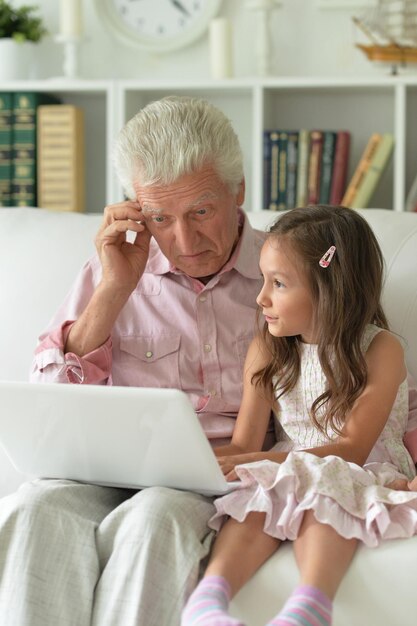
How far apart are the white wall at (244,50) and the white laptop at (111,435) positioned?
2038 millimetres

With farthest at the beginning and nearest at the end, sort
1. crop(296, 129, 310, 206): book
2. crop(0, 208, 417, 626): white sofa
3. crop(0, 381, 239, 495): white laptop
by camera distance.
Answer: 1. crop(296, 129, 310, 206): book
2. crop(0, 208, 417, 626): white sofa
3. crop(0, 381, 239, 495): white laptop

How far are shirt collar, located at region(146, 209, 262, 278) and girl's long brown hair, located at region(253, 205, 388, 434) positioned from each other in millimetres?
172

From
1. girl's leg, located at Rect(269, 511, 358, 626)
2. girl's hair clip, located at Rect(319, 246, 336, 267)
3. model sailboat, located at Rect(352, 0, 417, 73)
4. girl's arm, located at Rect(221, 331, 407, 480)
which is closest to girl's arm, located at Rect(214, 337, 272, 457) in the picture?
girl's arm, located at Rect(221, 331, 407, 480)

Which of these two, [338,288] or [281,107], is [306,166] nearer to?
[281,107]

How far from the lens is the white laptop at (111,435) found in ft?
4.68

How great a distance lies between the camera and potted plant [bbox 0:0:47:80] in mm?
3316

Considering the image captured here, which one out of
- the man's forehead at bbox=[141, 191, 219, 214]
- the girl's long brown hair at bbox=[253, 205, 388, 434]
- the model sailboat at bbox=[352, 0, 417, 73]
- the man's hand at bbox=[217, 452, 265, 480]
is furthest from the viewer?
the model sailboat at bbox=[352, 0, 417, 73]

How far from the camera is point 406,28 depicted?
3.04 meters

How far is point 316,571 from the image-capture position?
1414mm

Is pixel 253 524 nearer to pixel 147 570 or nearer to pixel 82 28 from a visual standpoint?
pixel 147 570

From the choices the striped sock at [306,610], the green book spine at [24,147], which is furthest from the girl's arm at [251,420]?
the green book spine at [24,147]

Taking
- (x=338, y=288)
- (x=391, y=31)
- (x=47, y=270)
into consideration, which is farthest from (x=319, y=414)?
(x=391, y=31)

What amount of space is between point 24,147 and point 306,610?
89.5 inches

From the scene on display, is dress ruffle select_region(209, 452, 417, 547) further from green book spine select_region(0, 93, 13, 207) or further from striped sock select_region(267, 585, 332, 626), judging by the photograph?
green book spine select_region(0, 93, 13, 207)
